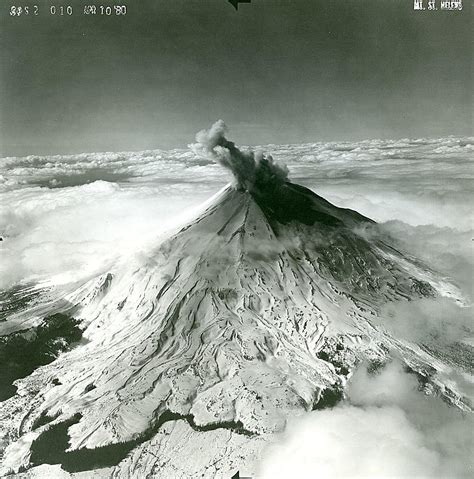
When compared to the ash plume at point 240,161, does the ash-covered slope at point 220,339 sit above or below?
below

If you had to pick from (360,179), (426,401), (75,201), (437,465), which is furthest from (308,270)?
(75,201)

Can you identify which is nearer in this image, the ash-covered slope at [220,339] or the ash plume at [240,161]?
the ash-covered slope at [220,339]

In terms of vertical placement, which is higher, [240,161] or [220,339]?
[240,161]

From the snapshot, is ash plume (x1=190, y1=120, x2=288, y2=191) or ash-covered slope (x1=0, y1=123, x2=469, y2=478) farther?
ash plume (x1=190, y1=120, x2=288, y2=191)

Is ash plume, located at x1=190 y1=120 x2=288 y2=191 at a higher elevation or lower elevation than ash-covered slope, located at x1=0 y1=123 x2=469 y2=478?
higher

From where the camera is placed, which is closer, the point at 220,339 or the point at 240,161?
the point at 220,339
